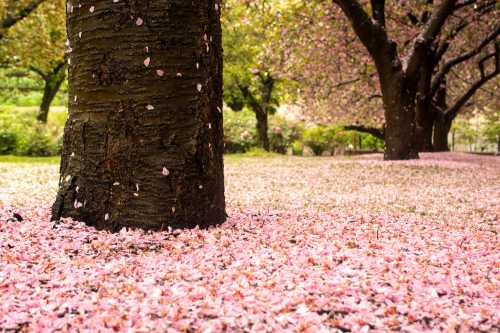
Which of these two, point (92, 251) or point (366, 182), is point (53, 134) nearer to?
point (366, 182)

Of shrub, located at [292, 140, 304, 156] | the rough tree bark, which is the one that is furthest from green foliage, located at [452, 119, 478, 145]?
the rough tree bark

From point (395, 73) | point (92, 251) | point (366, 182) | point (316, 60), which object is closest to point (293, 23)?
point (316, 60)

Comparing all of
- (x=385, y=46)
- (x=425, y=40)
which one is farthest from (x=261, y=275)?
(x=425, y=40)

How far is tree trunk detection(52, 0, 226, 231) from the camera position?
449 cm

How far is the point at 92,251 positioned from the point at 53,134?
2270 cm

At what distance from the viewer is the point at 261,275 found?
3504 millimetres

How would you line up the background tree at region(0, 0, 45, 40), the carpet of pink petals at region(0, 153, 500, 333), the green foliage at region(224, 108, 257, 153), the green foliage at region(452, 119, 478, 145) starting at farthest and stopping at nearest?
the green foliage at region(452, 119, 478, 145)
the green foliage at region(224, 108, 257, 153)
the background tree at region(0, 0, 45, 40)
the carpet of pink petals at region(0, 153, 500, 333)

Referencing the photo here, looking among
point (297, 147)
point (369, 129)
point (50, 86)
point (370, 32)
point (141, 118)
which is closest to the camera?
point (141, 118)

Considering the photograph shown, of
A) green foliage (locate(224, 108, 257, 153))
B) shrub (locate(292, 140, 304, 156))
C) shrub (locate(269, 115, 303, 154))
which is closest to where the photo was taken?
green foliage (locate(224, 108, 257, 153))

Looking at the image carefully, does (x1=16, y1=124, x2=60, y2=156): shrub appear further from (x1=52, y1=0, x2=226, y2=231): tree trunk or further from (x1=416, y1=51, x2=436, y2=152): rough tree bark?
(x1=52, y1=0, x2=226, y2=231): tree trunk

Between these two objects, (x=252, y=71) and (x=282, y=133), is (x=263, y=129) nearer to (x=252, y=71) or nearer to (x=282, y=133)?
(x=282, y=133)

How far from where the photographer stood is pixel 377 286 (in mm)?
3307

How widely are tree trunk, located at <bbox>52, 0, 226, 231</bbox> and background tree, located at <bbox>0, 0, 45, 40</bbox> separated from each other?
19.7 meters

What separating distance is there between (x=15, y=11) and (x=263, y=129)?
1519 cm
